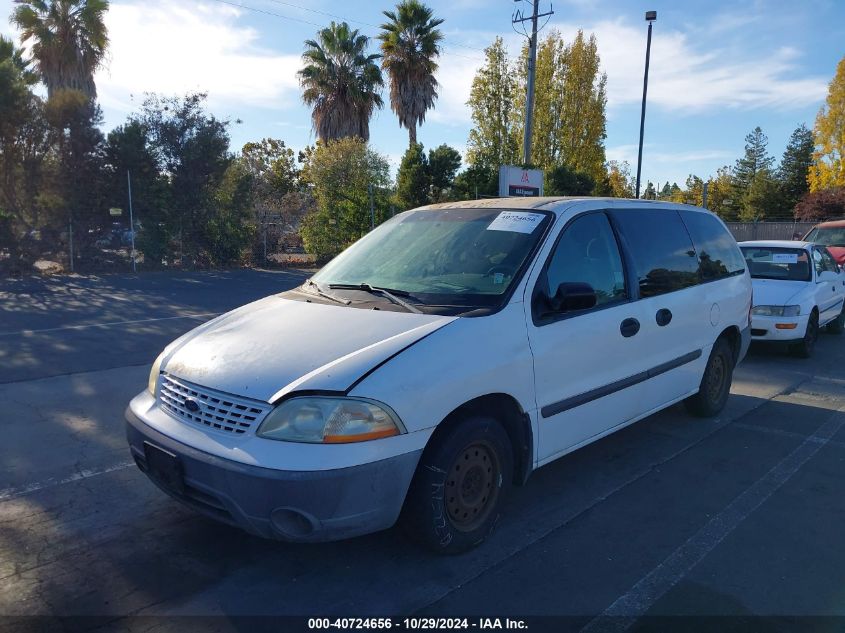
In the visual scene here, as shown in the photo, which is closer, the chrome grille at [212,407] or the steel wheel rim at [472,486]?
the chrome grille at [212,407]

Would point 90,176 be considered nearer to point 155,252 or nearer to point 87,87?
point 155,252

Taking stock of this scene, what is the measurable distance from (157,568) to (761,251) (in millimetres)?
9242

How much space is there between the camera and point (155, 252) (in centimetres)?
2178

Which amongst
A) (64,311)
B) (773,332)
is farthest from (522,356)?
(64,311)

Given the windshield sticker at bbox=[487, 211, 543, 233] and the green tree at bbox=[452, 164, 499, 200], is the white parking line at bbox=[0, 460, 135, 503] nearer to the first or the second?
the windshield sticker at bbox=[487, 211, 543, 233]

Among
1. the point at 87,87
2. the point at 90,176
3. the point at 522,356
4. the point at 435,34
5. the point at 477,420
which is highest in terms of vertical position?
the point at 435,34

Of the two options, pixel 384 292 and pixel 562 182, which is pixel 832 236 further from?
pixel 562 182

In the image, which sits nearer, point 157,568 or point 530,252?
point 157,568

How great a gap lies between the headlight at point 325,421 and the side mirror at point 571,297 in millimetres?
1368

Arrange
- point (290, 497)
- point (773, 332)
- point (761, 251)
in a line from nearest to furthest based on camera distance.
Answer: point (290, 497), point (773, 332), point (761, 251)

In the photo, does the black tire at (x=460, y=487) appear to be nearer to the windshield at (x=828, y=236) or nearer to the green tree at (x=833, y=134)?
the windshield at (x=828, y=236)

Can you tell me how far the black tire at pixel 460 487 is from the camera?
317 cm

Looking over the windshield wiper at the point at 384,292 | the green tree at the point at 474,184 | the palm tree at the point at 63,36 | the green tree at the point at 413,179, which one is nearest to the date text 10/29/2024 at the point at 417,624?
the windshield wiper at the point at 384,292

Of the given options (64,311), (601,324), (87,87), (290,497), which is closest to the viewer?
(290,497)
